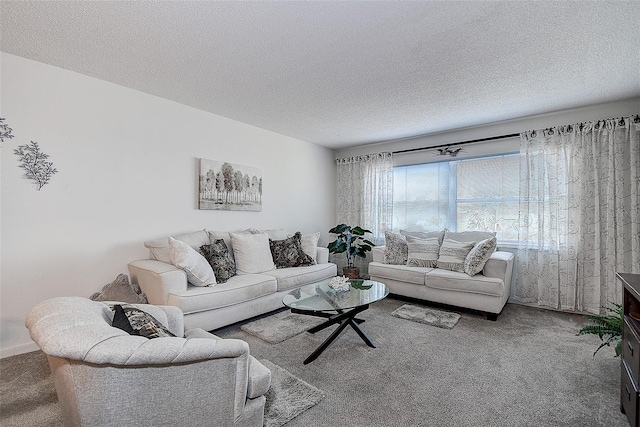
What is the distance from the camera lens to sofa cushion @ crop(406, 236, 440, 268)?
13.5ft

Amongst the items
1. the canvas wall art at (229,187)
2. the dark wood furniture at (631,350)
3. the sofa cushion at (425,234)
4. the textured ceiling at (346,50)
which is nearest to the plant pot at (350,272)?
the sofa cushion at (425,234)

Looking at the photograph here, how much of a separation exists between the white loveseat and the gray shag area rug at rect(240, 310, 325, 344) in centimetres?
11

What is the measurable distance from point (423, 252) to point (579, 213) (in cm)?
187

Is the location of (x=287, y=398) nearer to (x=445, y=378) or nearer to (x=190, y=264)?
(x=445, y=378)

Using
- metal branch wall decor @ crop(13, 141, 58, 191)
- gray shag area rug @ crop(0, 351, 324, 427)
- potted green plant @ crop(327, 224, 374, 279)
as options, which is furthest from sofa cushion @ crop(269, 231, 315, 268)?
metal branch wall decor @ crop(13, 141, 58, 191)

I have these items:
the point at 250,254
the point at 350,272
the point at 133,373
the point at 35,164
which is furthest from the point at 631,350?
the point at 35,164

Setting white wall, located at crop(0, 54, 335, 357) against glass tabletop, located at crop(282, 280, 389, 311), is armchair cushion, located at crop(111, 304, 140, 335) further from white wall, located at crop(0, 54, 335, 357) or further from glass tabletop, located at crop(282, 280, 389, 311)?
white wall, located at crop(0, 54, 335, 357)

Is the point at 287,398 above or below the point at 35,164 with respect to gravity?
below

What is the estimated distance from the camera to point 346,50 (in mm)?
2381

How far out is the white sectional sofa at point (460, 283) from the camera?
337 cm

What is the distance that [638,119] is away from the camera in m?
3.30

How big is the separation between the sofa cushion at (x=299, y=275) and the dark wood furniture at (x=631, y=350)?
2821 mm

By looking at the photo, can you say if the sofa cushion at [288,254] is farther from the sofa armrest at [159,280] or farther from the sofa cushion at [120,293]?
the sofa cushion at [120,293]

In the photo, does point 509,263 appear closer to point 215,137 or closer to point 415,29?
point 415,29
